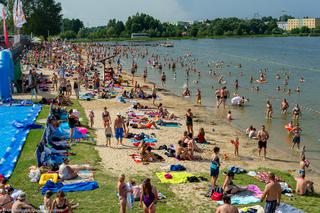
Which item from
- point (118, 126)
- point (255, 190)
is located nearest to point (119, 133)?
point (118, 126)

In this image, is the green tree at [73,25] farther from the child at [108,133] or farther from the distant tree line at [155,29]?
the child at [108,133]

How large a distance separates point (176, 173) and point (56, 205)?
515cm

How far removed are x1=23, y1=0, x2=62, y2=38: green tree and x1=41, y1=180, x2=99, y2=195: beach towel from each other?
71416mm

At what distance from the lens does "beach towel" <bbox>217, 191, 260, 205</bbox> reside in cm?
1053

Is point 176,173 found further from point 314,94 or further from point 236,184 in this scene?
point 314,94

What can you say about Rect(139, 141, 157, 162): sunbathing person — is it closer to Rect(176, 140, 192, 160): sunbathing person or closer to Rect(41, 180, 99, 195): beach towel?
Rect(176, 140, 192, 160): sunbathing person

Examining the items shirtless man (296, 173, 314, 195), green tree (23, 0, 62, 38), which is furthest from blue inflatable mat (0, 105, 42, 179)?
green tree (23, 0, 62, 38)

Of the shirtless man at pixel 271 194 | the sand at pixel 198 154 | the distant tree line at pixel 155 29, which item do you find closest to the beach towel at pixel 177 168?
the sand at pixel 198 154

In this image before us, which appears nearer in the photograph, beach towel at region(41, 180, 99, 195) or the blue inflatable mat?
beach towel at region(41, 180, 99, 195)

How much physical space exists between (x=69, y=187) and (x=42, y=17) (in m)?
73.3

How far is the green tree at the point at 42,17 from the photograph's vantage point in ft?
256

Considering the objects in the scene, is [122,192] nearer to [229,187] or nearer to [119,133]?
[229,187]

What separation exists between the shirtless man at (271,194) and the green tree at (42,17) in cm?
7503

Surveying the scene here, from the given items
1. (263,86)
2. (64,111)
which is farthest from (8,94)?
(263,86)
